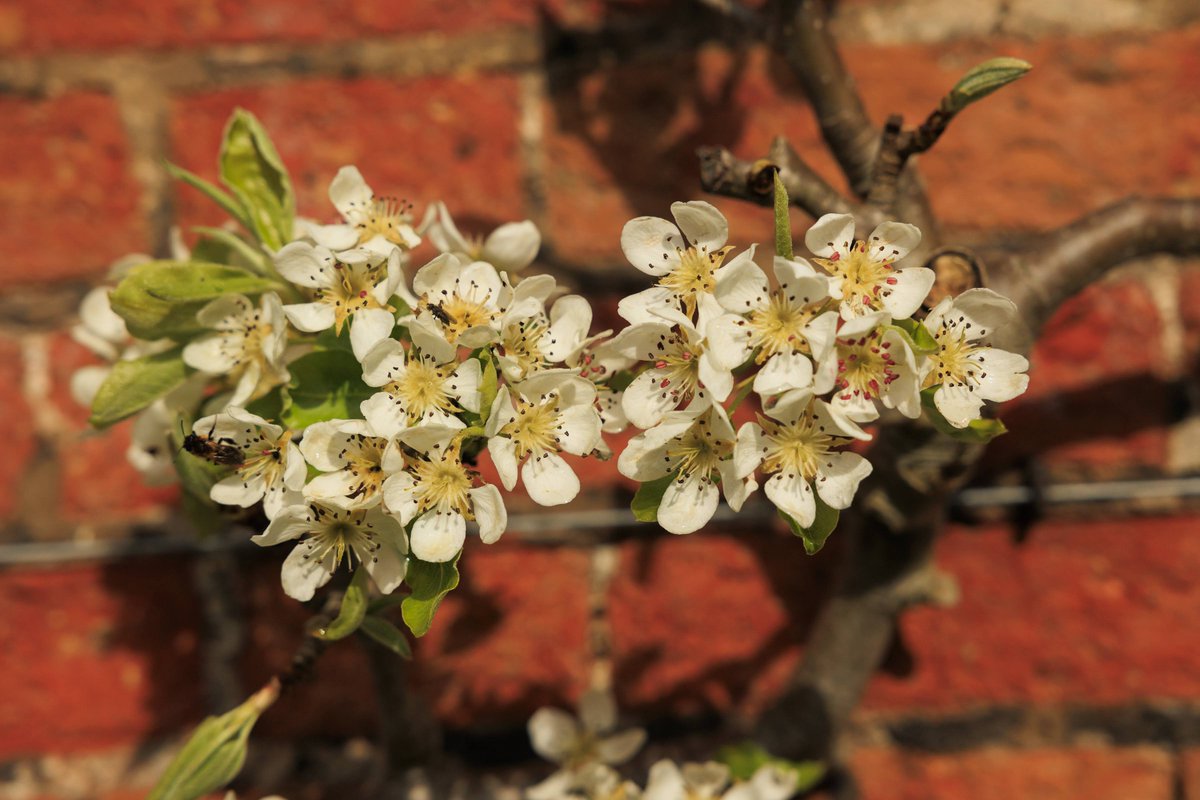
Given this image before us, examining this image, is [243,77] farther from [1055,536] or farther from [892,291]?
[1055,536]

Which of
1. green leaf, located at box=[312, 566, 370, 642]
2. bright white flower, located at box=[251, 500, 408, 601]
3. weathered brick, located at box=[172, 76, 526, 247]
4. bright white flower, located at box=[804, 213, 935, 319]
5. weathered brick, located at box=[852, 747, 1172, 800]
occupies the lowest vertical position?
weathered brick, located at box=[852, 747, 1172, 800]

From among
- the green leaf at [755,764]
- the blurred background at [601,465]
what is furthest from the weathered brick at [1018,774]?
the green leaf at [755,764]

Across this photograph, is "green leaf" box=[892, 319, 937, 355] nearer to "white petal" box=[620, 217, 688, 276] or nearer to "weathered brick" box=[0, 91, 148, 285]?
"white petal" box=[620, 217, 688, 276]

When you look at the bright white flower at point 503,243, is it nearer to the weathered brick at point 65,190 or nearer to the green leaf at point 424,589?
the green leaf at point 424,589

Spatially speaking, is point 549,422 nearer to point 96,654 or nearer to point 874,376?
point 874,376

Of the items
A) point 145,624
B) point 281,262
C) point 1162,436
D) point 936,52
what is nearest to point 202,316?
point 281,262

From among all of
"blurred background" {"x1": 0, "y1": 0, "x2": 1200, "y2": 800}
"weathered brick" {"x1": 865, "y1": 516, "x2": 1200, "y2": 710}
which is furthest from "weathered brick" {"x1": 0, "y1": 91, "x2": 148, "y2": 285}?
"weathered brick" {"x1": 865, "y1": 516, "x2": 1200, "y2": 710}

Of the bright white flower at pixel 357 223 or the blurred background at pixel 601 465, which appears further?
the blurred background at pixel 601 465
